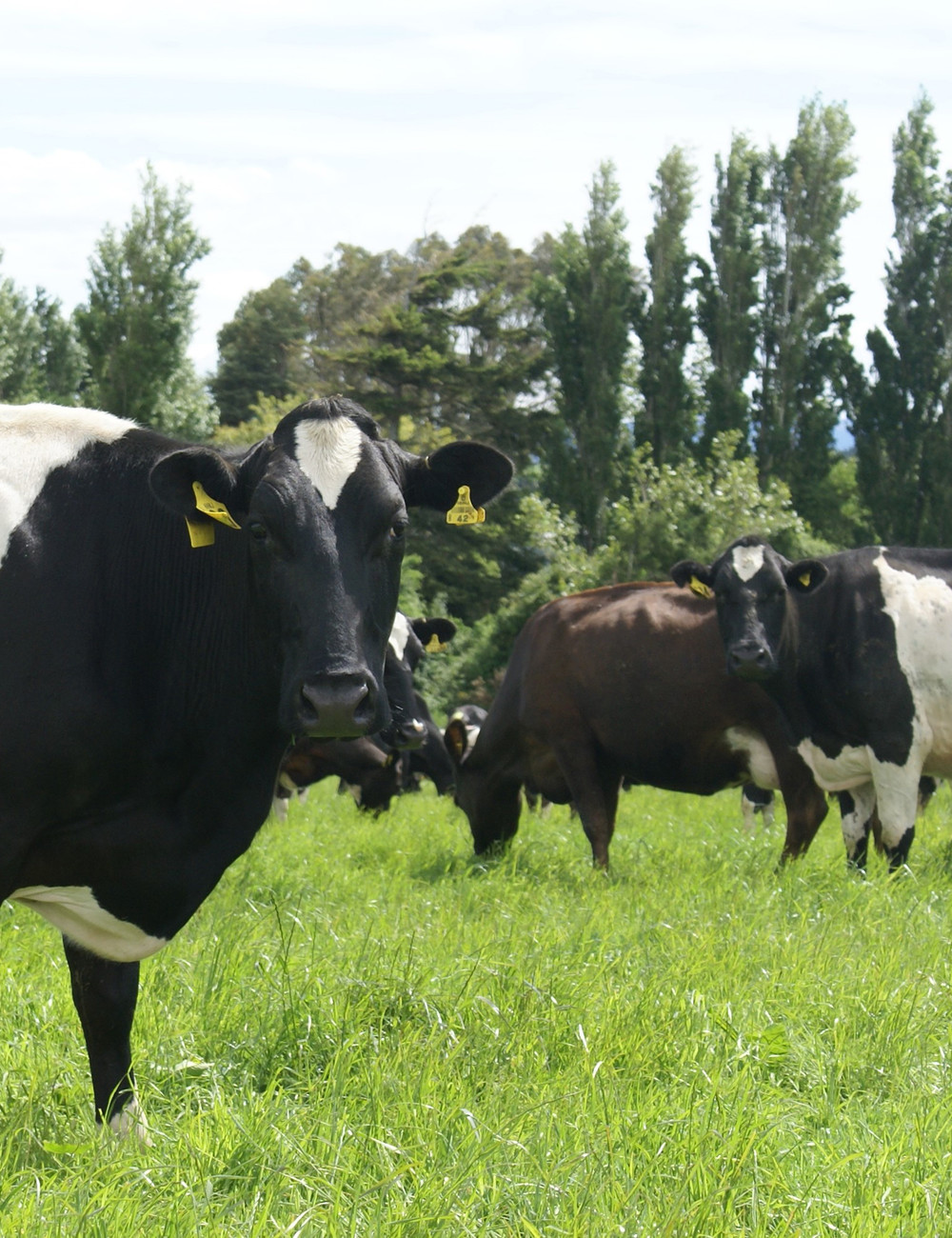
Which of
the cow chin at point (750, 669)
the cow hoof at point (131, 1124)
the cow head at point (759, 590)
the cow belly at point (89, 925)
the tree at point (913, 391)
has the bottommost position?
the cow hoof at point (131, 1124)

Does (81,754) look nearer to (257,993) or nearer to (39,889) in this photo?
(39,889)

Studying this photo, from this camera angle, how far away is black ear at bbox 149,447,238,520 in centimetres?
347

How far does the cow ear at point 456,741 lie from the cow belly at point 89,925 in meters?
6.64

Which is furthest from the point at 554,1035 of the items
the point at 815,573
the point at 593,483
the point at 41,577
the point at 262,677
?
the point at 593,483

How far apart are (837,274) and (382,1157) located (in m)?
39.0

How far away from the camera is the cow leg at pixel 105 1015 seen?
12.6 feet

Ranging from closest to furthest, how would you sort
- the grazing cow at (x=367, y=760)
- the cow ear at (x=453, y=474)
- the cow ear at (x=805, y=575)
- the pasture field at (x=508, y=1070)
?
the pasture field at (x=508, y=1070), the cow ear at (x=453, y=474), the cow ear at (x=805, y=575), the grazing cow at (x=367, y=760)

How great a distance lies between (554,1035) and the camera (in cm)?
419

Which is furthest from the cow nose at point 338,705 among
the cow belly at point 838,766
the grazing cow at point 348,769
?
the grazing cow at point 348,769

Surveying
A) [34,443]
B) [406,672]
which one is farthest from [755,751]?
[34,443]

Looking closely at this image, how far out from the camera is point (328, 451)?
357cm

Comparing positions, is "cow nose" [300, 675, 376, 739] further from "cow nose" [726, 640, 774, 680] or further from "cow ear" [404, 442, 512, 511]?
"cow nose" [726, 640, 774, 680]

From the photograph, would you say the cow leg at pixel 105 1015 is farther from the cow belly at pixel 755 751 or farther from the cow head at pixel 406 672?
the cow belly at pixel 755 751

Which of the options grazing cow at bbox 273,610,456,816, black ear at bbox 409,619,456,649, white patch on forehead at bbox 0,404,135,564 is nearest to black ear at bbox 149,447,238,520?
white patch on forehead at bbox 0,404,135,564
